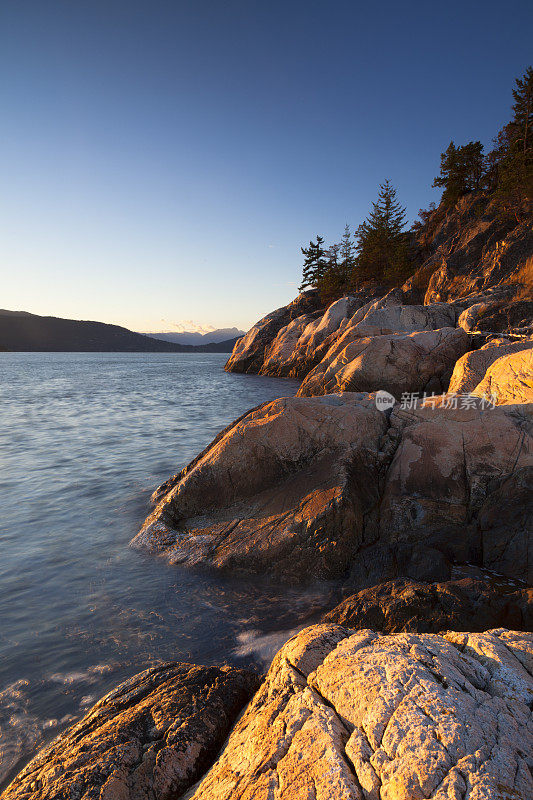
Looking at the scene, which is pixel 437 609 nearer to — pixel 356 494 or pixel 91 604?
pixel 356 494

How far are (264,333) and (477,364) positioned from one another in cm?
3877

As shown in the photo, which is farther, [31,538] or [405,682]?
[31,538]

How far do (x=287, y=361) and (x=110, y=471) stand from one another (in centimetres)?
3007

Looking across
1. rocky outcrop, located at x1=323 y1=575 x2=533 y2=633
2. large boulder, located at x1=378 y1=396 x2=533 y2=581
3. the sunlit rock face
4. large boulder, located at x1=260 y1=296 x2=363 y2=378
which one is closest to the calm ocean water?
the sunlit rock face

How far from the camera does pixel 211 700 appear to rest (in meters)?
3.40

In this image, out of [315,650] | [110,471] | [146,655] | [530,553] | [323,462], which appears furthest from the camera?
[110,471]

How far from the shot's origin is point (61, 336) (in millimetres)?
169000

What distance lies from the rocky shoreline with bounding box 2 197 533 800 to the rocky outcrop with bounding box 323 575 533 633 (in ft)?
0.06

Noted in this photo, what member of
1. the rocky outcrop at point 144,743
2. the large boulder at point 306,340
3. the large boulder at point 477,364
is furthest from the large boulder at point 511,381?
the large boulder at point 306,340

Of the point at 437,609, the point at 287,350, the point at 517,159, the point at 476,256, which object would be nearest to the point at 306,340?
the point at 287,350

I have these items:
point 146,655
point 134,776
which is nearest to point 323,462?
point 146,655

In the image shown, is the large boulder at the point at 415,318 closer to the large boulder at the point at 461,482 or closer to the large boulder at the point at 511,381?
the large boulder at the point at 511,381

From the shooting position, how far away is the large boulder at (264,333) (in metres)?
48.8

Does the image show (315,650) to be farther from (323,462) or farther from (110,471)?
(110,471)
